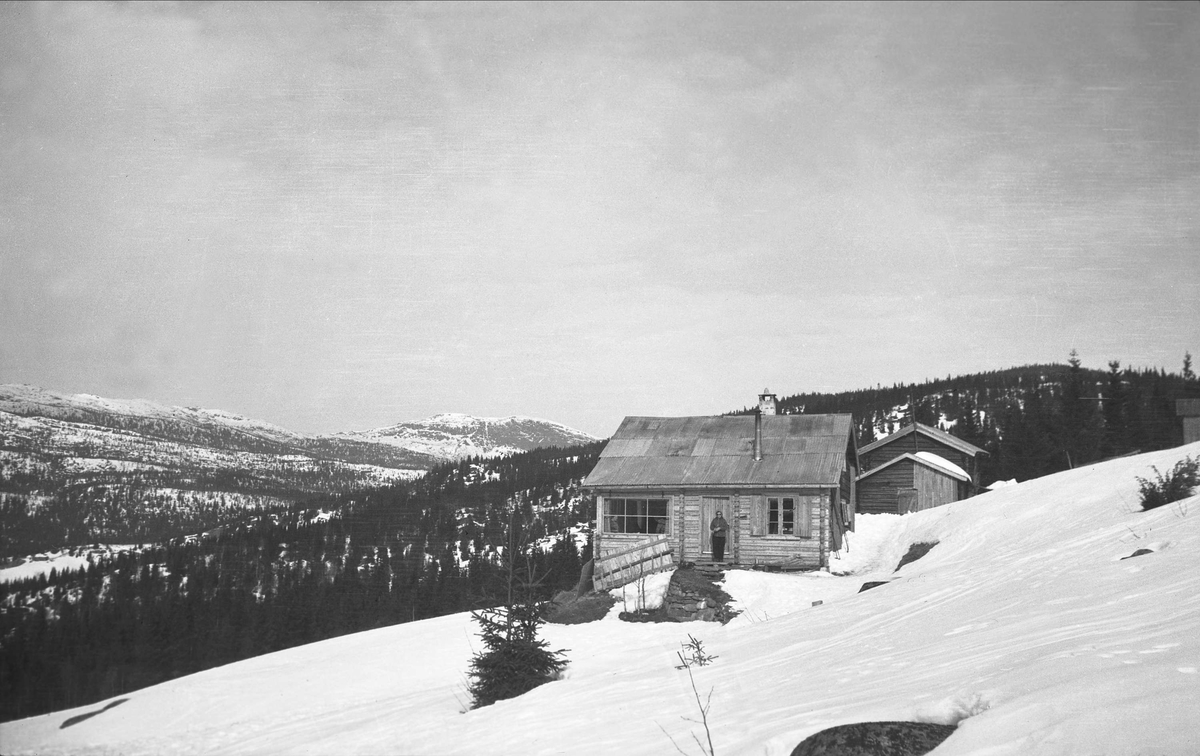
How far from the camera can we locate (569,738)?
23.4ft

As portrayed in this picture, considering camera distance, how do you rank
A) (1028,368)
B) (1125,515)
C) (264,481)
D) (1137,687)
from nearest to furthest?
(1137,687) < (1125,515) < (264,481) < (1028,368)

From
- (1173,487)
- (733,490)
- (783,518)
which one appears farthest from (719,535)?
(1173,487)

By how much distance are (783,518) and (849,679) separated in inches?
724

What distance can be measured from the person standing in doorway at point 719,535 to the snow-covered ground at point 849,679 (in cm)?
555

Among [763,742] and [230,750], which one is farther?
[230,750]

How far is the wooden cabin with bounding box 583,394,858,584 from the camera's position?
24.4m

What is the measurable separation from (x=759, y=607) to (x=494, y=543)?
50.7m

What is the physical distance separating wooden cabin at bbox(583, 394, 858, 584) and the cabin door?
0.03 metres

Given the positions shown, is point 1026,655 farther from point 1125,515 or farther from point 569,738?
point 1125,515

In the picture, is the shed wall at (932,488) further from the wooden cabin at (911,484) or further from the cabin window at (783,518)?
the cabin window at (783,518)

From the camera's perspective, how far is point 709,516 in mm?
25094

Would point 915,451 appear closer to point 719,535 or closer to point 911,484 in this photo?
point 911,484

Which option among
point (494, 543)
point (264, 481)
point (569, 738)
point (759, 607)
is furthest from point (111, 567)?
point (264, 481)

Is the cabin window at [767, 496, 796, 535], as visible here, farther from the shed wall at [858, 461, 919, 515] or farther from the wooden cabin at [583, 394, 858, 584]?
the shed wall at [858, 461, 919, 515]
